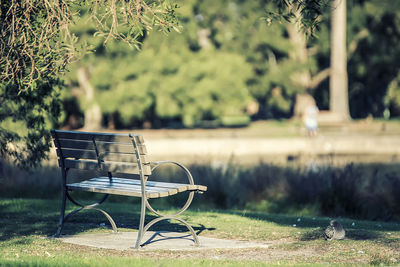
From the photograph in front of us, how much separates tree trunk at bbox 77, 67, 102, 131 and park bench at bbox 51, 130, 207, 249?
82.7 feet

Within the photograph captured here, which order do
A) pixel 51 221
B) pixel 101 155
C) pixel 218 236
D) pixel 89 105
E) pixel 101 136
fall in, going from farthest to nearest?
pixel 89 105 < pixel 51 221 < pixel 218 236 < pixel 101 155 < pixel 101 136

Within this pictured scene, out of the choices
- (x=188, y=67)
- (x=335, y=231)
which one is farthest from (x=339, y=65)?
(x=335, y=231)

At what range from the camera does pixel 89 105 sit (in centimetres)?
3105

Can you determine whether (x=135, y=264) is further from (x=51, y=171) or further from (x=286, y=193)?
(x=51, y=171)

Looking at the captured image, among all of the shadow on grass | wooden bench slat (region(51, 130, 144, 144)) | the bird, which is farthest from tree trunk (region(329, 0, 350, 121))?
wooden bench slat (region(51, 130, 144, 144))

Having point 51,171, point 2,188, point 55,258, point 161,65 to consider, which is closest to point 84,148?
point 55,258

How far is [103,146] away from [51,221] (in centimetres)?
213

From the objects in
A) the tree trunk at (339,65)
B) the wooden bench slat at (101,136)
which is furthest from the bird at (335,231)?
the tree trunk at (339,65)

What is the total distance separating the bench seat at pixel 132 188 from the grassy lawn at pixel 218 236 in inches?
22.1

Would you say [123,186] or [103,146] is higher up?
[103,146]

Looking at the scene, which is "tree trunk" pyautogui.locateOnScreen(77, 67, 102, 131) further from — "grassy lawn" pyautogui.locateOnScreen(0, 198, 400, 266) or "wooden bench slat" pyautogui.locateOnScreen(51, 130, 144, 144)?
"wooden bench slat" pyautogui.locateOnScreen(51, 130, 144, 144)

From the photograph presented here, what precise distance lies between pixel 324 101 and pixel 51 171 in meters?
38.4

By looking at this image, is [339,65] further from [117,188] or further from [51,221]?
[117,188]

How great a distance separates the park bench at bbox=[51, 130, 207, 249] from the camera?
5.53m
